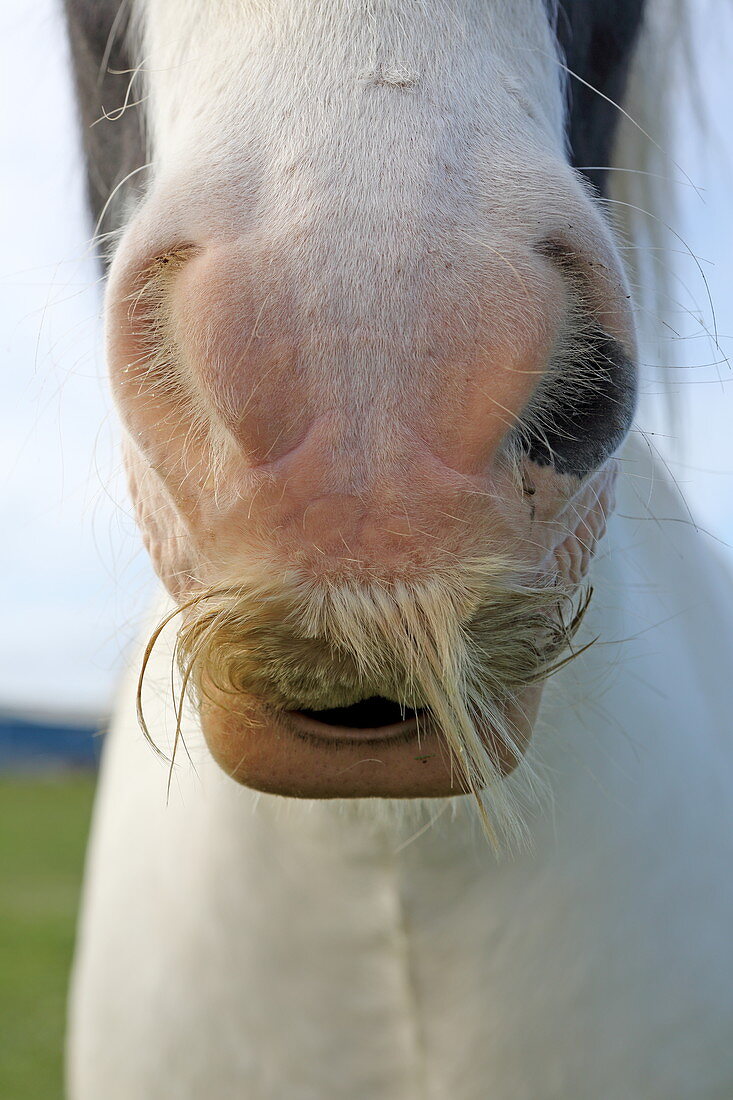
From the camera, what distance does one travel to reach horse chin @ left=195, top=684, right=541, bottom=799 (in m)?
0.65

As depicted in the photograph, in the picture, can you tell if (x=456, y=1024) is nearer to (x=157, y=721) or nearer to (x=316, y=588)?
(x=157, y=721)

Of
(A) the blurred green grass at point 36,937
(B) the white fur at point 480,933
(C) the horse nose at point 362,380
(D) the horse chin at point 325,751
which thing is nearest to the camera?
(C) the horse nose at point 362,380

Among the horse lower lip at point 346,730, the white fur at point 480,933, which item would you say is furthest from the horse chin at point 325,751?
the white fur at point 480,933

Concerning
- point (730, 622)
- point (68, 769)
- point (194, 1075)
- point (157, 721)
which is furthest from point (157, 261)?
point (68, 769)

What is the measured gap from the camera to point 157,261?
0.59 m

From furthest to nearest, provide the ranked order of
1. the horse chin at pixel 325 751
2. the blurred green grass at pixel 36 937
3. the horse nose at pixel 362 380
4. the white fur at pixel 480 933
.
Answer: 1. the blurred green grass at pixel 36 937
2. the white fur at pixel 480 933
3. the horse chin at pixel 325 751
4. the horse nose at pixel 362 380

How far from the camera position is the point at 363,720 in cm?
67

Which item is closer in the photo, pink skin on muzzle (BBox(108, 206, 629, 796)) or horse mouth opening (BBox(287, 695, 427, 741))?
pink skin on muzzle (BBox(108, 206, 629, 796))

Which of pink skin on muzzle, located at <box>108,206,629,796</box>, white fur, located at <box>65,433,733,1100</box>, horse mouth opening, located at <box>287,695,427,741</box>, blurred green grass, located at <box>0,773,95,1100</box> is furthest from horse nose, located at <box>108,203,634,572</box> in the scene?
blurred green grass, located at <box>0,773,95,1100</box>

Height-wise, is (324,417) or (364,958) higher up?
(324,417)

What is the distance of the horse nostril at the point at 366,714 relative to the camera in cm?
66

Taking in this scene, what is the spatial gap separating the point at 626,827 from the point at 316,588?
613mm

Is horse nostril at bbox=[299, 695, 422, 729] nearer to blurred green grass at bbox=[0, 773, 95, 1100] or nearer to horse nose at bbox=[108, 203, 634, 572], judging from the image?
horse nose at bbox=[108, 203, 634, 572]

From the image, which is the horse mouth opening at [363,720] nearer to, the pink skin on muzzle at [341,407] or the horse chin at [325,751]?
the horse chin at [325,751]
